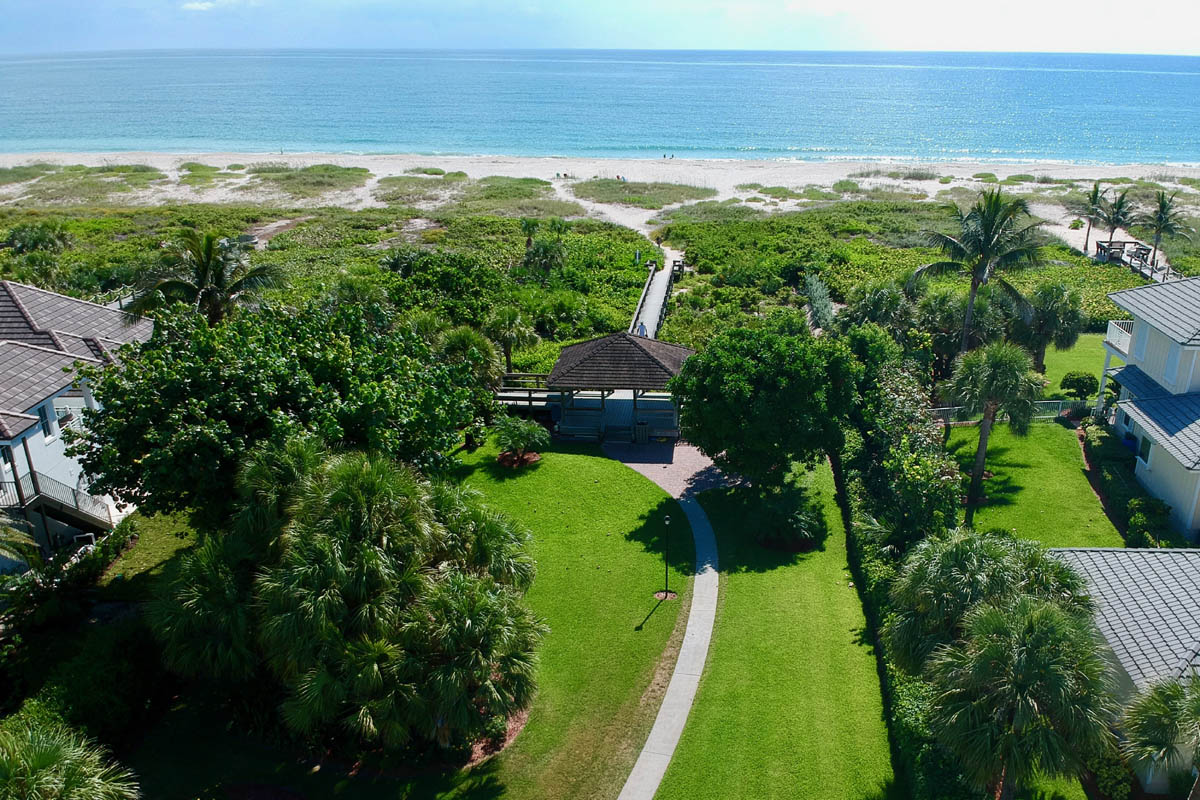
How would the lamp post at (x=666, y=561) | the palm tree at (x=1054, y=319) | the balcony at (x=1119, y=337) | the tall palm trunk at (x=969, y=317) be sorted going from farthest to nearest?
1. the palm tree at (x=1054, y=319)
2. the tall palm trunk at (x=969, y=317)
3. the balcony at (x=1119, y=337)
4. the lamp post at (x=666, y=561)

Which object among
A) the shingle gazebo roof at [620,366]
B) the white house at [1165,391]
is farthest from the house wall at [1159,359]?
the shingle gazebo roof at [620,366]

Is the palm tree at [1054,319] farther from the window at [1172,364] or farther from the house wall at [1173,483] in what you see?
the house wall at [1173,483]

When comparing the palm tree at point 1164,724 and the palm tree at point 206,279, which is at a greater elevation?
the palm tree at point 206,279

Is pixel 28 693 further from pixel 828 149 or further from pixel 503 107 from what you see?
pixel 503 107

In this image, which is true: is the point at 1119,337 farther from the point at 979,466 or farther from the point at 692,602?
the point at 692,602

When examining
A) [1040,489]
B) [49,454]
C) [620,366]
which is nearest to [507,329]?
[620,366]

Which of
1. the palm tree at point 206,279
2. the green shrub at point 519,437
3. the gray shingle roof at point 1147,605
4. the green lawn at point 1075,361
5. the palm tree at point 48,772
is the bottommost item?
the green lawn at point 1075,361

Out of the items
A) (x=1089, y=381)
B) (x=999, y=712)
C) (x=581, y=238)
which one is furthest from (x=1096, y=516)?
(x=581, y=238)

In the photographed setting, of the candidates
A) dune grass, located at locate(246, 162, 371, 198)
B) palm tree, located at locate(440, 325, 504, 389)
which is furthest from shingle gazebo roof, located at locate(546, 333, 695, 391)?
dune grass, located at locate(246, 162, 371, 198)
